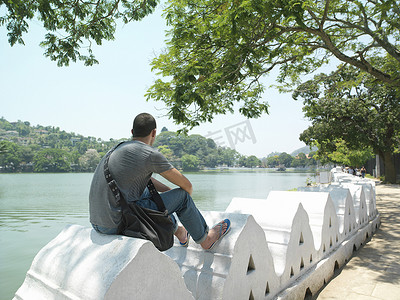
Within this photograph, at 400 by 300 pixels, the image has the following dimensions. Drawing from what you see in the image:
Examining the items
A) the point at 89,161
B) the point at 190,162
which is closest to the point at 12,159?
the point at 89,161

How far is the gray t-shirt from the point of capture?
2037 mm

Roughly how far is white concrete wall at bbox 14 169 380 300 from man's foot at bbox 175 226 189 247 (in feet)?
0.17

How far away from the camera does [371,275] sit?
4.24m

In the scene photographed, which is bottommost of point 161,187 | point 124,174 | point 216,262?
point 216,262

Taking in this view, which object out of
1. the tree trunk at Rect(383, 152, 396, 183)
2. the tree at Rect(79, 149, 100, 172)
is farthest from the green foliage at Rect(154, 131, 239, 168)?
the tree trunk at Rect(383, 152, 396, 183)

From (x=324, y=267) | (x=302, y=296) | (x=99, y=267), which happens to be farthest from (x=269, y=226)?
(x=99, y=267)

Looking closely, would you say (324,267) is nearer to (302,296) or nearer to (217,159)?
(302,296)

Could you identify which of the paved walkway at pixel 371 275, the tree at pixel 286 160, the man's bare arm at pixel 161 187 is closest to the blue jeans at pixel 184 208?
the man's bare arm at pixel 161 187

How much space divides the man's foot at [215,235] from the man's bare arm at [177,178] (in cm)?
35

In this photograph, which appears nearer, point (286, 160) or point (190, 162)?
point (190, 162)

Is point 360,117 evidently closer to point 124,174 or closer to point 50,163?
point 124,174

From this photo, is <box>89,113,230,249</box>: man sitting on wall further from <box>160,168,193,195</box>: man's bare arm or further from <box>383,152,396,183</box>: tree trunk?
<box>383,152,396,183</box>: tree trunk

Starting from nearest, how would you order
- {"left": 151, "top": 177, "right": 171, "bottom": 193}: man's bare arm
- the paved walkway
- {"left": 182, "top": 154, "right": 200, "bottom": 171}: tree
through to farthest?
{"left": 151, "top": 177, "right": 171, "bottom": 193}: man's bare arm
the paved walkway
{"left": 182, "top": 154, "right": 200, "bottom": 171}: tree

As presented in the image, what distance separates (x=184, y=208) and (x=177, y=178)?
11.9 inches
